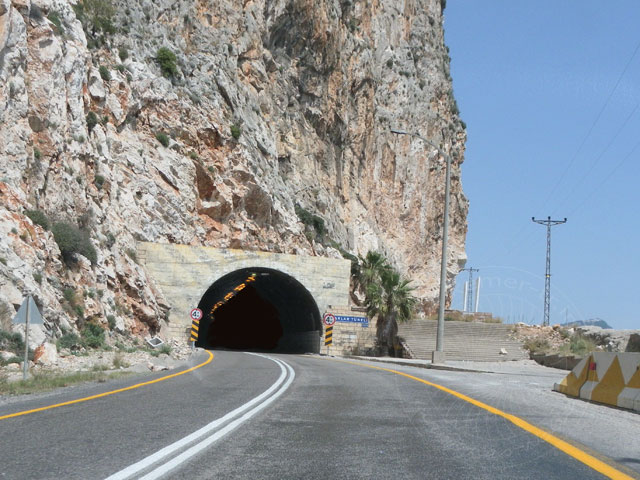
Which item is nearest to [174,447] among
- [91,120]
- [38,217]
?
[38,217]

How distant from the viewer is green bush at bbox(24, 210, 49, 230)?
86.1 feet

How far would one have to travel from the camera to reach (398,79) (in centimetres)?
7444

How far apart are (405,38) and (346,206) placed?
24883mm

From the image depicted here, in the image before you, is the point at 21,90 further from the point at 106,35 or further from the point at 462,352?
the point at 462,352

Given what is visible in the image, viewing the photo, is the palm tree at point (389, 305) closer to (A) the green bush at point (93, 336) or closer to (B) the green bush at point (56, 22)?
(A) the green bush at point (93, 336)

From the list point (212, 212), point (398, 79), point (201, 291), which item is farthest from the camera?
point (398, 79)

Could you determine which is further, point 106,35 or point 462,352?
point 106,35

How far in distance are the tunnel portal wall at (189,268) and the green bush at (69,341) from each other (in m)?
18.9

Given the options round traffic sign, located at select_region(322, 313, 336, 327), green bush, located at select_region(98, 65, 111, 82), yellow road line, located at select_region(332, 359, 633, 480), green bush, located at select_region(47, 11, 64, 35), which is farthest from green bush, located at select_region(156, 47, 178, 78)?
yellow road line, located at select_region(332, 359, 633, 480)

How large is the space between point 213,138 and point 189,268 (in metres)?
10.5

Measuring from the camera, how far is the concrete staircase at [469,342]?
39.7 metres

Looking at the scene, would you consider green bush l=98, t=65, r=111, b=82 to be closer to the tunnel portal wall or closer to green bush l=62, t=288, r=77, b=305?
the tunnel portal wall

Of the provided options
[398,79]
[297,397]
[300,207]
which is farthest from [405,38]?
[297,397]

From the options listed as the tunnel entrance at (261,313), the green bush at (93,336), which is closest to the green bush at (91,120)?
the tunnel entrance at (261,313)
